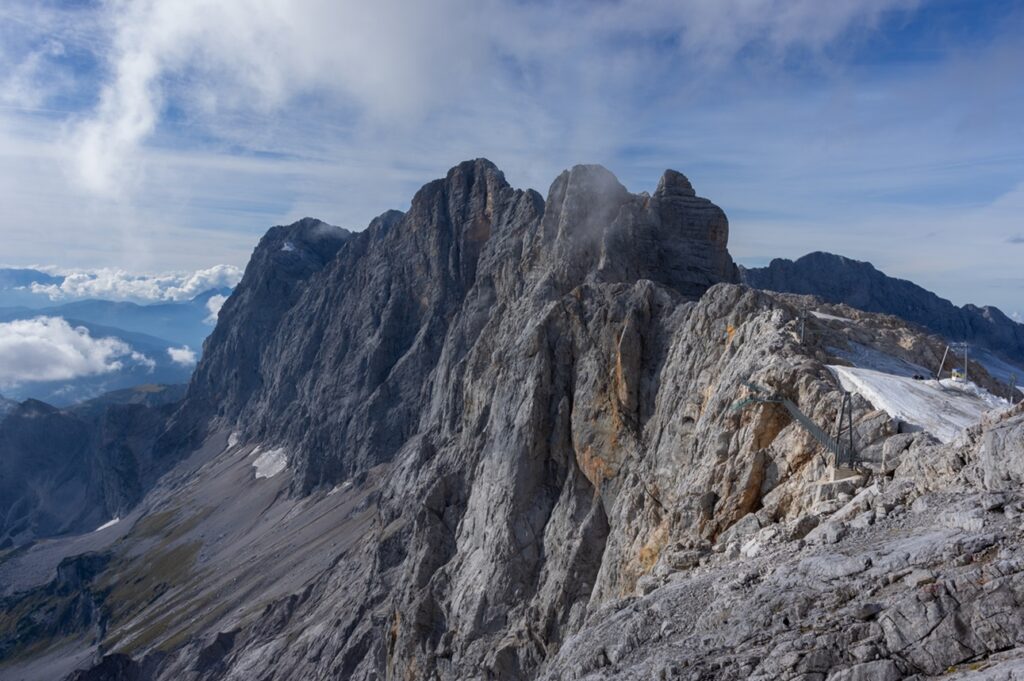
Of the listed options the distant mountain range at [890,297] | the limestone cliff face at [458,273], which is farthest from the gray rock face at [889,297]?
the limestone cliff face at [458,273]

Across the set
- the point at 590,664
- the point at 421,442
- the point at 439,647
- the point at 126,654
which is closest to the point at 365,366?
the point at 421,442

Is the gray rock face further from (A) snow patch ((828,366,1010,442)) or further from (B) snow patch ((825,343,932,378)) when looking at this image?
(A) snow patch ((828,366,1010,442))

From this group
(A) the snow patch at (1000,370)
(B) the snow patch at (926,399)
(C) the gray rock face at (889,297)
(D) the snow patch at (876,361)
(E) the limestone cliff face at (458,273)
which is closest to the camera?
(B) the snow patch at (926,399)

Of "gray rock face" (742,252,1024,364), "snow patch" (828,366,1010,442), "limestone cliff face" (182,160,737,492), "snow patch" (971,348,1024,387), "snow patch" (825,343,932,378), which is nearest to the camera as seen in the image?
"snow patch" (828,366,1010,442)

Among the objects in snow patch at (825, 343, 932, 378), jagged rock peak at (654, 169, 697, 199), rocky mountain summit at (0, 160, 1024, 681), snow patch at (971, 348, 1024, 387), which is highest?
jagged rock peak at (654, 169, 697, 199)

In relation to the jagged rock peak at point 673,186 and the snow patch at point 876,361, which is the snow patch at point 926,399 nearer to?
the snow patch at point 876,361

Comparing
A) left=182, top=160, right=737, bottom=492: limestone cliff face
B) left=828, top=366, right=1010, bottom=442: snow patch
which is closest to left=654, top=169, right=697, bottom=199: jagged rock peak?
left=182, top=160, right=737, bottom=492: limestone cliff face

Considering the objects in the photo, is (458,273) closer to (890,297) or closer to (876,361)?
(890,297)
